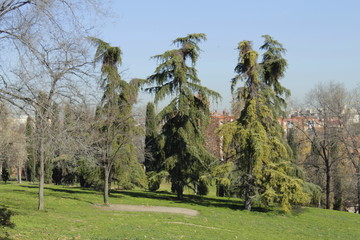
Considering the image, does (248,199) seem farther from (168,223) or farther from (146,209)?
(168,223)

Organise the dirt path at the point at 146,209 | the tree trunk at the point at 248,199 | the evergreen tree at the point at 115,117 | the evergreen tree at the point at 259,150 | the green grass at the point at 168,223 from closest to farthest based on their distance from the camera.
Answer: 1. the green grass at the point at 168,223
2. the dirt path at the point at 146,209
3. the evergreen tree at the point at 115,117
4. the evergreen tree at the point at 259,150
5. the tree trunk at the point at 248,199

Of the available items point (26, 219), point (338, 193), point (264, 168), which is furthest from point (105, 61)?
point (338, 193)

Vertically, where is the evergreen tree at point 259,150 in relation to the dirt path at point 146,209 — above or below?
above

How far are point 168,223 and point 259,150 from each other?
874 centimetres

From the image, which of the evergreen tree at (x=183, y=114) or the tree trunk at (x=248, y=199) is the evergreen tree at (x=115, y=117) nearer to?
the evergreen tree at (x=183, y=114)

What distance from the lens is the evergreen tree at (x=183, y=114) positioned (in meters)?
25.4

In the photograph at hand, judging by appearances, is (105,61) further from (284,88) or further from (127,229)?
(127,229)

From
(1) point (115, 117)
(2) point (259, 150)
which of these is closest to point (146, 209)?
(1) point (115, 117)

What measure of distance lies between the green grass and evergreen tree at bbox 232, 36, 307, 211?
1.19 meters

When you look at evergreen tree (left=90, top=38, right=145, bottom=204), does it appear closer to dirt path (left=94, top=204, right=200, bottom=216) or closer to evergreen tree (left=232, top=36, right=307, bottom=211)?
dirt path (left=94, top=204, right=200, bottom=216)

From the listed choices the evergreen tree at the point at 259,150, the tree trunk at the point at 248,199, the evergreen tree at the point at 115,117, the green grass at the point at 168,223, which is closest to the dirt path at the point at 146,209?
the green grass at the point at 168,223

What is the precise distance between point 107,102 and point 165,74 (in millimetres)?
5425

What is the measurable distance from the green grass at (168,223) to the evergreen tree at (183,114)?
6.75 feet

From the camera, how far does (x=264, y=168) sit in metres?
22.4
